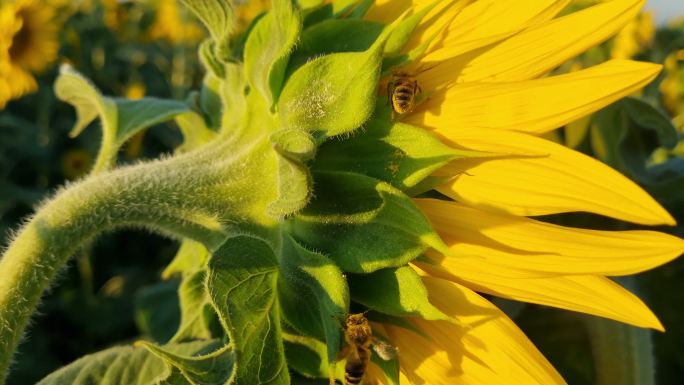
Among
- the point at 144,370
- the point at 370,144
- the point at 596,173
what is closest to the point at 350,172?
the point at 370,144

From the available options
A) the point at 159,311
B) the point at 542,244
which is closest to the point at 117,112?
the point at 542,244

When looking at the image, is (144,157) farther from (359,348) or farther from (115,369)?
(359,348)

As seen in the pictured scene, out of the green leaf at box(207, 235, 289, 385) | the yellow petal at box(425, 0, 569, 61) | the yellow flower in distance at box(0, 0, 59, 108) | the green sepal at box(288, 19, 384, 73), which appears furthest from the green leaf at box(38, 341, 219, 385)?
the yellow flower in distance at box(0, 0, 59, 108)

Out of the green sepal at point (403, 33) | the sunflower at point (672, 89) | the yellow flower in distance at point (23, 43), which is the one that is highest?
the green sepal at point (403, 33)

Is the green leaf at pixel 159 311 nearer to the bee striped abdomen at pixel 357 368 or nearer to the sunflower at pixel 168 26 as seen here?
the bee striped abdomen at pixel 357 368

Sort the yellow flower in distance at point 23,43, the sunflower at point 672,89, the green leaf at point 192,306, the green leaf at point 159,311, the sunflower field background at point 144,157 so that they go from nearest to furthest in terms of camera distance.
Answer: the green leaf at point 192,306 → the sunflower field background at point 144,157 → the green leaf at point 159,311 → the sunflower at point 672,89 → the yellow flower in distance at point 23,43

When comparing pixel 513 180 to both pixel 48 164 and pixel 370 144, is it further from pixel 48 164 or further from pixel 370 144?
pixel 48 164

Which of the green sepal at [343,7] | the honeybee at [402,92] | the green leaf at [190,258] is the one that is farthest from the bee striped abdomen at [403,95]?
the green leaf at [190,258]
